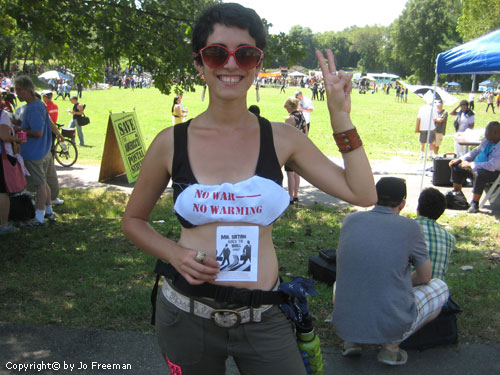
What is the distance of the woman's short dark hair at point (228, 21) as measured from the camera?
1.86 meters

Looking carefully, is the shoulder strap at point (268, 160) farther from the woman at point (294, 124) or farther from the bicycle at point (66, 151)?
the bicycle at point (66, 151)

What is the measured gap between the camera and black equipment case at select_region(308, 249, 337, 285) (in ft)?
16.4

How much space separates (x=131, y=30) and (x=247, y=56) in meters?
5.84

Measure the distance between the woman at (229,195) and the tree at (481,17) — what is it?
35.8m

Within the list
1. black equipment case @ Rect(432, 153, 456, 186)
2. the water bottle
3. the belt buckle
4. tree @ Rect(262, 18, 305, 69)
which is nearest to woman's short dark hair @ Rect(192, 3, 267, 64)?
the belt buckle

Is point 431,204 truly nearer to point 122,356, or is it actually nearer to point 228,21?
point 122,356

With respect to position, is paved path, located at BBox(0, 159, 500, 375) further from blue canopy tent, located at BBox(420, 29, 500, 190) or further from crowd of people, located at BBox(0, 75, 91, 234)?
blue canopy tent, located at BBox(420, 29, 500, 190)

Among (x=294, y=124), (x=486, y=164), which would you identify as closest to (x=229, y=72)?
(x=294, y=124)

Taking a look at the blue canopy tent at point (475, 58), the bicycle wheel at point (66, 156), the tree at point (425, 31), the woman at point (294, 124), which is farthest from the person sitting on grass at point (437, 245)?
the tree at point (425, 31)

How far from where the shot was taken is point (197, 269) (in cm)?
179

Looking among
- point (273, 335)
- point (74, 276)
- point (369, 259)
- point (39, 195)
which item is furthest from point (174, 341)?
point (39, 195)

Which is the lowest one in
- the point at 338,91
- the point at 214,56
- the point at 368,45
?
the point at 338,91

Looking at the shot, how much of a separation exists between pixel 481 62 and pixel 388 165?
5229mm

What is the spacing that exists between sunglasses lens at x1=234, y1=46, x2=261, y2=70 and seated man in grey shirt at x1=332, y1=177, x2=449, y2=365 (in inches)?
72.3
